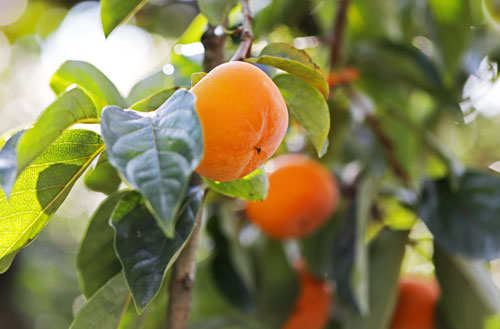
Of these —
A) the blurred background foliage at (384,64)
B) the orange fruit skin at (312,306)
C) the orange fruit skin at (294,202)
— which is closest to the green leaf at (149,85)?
the blurred background foliage at (384,64)

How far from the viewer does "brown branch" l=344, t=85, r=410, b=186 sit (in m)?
1.33

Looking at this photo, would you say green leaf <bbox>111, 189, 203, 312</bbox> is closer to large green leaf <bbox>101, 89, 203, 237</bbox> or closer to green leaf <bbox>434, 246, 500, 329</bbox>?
large green leaf <bbox>101, 89, 203, 237</bbox>

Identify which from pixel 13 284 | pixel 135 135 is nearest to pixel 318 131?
pixel 135 135

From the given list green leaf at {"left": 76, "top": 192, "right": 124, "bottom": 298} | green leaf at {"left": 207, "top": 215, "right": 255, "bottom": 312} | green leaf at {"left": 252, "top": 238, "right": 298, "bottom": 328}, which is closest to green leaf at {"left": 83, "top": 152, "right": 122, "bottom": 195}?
green leaf at {"left": 76, "top": 192, "right": 124, "bottom": 298}

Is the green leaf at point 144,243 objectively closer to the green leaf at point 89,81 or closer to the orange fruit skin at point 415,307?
the green leaf at point 89,81

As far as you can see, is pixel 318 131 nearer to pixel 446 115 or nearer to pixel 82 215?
pixel 446 115

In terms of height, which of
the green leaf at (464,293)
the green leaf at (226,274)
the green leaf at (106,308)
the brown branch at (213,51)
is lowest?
the green leaf at (464,293)

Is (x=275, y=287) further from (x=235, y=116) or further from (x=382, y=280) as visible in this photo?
(x=235, y=116)

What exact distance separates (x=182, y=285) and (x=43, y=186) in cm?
25

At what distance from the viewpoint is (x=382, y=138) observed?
4.41ft

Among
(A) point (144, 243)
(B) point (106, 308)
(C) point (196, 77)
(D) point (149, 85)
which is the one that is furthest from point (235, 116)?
(D) point (149, 85)

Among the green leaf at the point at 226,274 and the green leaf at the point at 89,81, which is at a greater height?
the green leaf at the point at 89,81

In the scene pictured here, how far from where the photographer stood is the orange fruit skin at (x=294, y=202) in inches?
52.3

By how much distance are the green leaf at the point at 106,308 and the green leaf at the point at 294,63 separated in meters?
0.35
